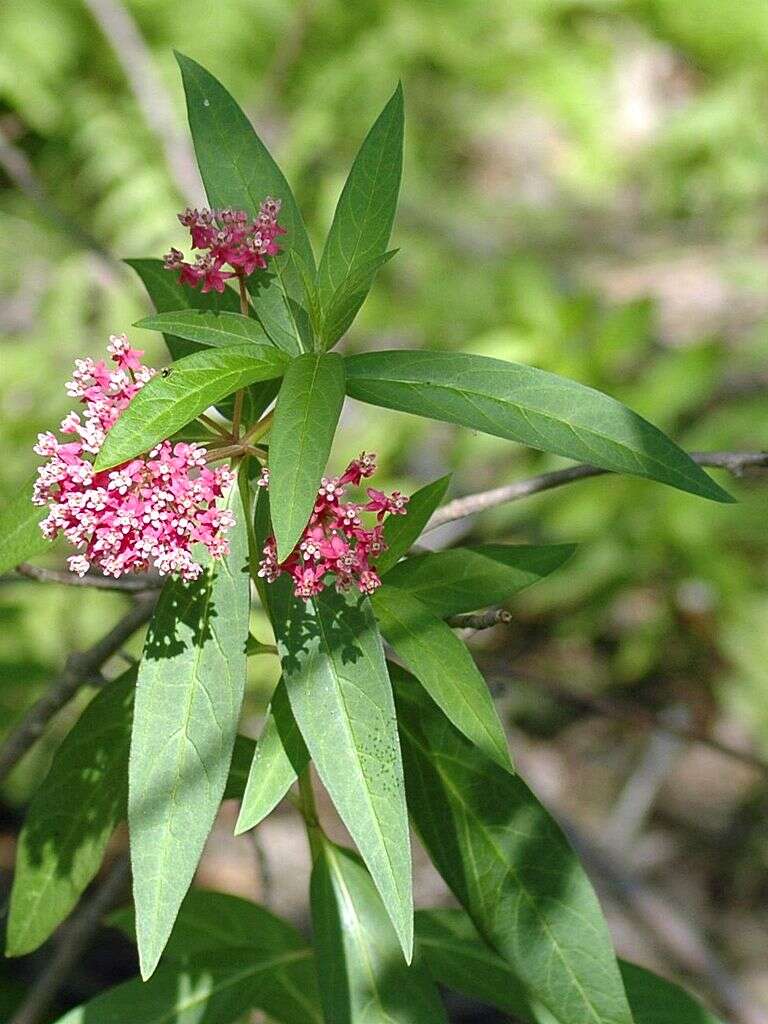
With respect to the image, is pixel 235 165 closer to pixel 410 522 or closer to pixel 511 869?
pixel 410 522

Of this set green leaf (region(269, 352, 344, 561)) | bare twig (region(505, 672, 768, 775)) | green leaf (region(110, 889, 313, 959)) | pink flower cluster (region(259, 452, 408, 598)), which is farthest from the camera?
bare twig (region(505, 672, 768, 775))

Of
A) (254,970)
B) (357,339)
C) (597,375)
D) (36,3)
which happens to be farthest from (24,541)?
(36,3)

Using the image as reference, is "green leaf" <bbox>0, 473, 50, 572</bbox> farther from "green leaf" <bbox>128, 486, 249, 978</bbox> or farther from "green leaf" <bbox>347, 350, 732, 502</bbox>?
"green leaf" <bbox>347, 350, 732, 502</bbox>

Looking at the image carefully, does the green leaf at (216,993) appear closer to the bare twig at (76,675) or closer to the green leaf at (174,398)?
the bare twig at (76,675)

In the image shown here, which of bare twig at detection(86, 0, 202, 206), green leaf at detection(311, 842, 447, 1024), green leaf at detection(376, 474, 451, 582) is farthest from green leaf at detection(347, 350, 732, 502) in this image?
bare twig at detection(86, 0, 202, 206)

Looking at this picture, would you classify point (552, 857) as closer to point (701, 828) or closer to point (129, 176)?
point (701, 828)

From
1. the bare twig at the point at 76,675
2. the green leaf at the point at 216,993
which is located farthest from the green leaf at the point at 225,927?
the bare twig at the point at 76,675
